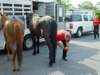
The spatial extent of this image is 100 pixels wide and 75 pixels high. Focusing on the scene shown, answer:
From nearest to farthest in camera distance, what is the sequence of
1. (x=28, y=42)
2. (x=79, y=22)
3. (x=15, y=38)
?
1. (x=15, y=38)
2. (x=28, y=42)
3. (x=79, y=22)

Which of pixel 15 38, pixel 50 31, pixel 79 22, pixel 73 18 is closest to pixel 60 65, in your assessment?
pixel 50 31

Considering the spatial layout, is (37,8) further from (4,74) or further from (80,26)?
(4,74)

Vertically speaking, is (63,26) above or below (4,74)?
above

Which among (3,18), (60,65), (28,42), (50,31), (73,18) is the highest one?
(3,18)

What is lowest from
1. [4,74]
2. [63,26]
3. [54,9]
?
[4,74]

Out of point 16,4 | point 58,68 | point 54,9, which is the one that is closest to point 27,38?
point 16,4

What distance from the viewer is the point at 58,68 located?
984 centimetres

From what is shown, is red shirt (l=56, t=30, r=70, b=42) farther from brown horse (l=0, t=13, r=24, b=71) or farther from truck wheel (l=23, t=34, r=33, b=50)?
truck wheel (l=23, t=34, r=33, b=50)

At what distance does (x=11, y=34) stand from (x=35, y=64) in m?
1.90

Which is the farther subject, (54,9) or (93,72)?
(54,9)

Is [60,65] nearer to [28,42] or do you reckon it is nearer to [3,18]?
[3,18]

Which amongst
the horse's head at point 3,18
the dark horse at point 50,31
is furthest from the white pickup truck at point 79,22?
the horse's head at point 3,18

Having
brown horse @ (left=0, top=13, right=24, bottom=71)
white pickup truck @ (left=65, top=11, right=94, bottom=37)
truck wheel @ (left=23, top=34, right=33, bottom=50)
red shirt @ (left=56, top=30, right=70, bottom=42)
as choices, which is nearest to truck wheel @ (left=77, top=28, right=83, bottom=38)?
white pickup truck @ (left=65, top=11, right=94, bottom=37)

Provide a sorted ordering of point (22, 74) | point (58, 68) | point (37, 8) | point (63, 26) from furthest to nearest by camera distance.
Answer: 1. point (63, 26)
2. point (37, 8)
3. point (58, 68)
4. point (22, 74)
